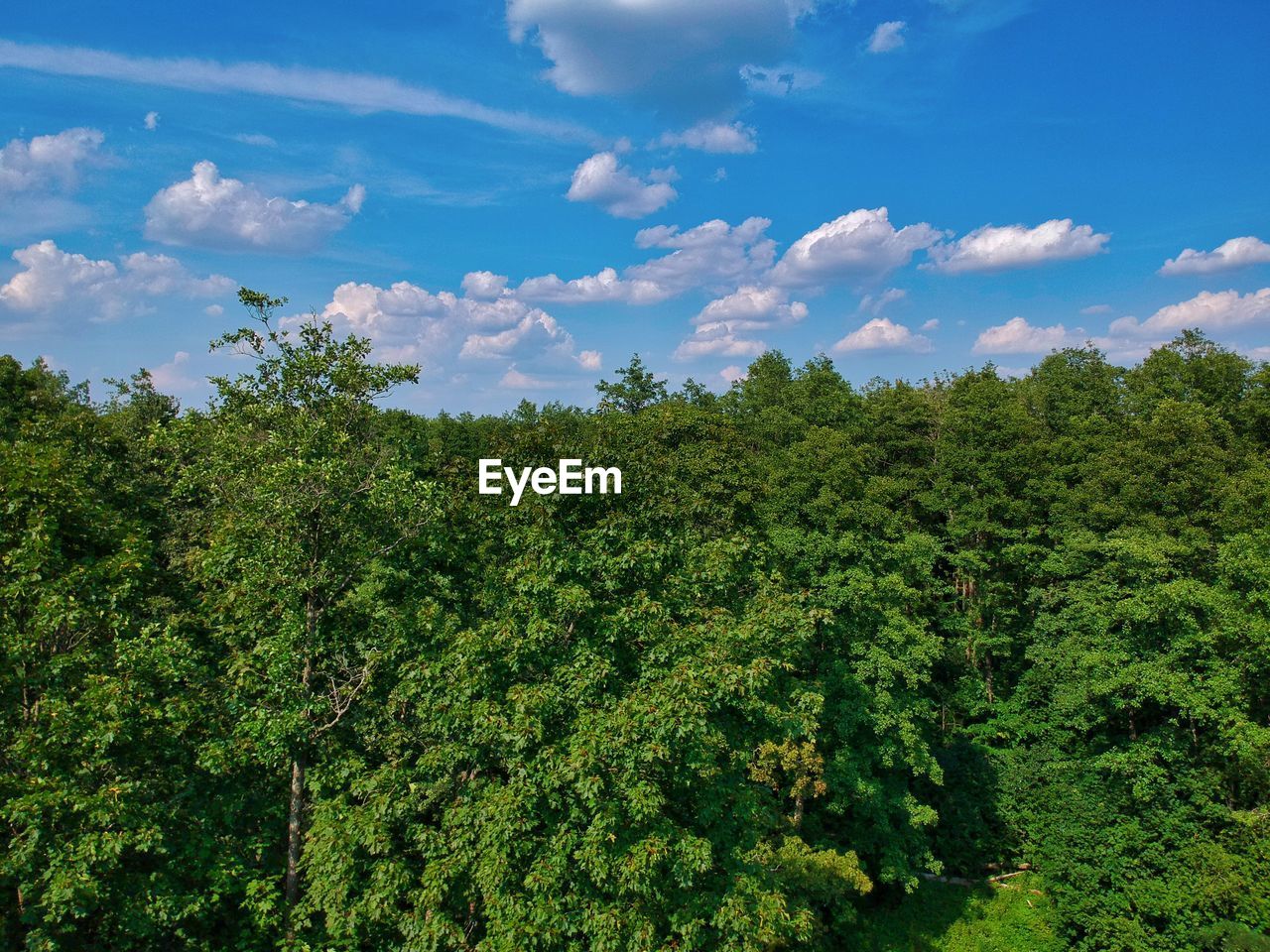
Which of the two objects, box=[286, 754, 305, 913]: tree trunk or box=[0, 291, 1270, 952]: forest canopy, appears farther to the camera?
box=[286, 754, 305, 913]: tree trunk

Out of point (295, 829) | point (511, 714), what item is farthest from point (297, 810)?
point (511, 714)

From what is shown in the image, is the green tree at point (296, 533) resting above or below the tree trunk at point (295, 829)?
above

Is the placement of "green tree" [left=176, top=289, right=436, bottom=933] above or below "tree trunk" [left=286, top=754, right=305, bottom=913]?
above

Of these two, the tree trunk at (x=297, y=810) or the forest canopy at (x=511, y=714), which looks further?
the tree trunk at (x=297, y=810)

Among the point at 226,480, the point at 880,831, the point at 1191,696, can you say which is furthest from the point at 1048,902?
the point at 226,480

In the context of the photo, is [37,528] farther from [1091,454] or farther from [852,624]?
[1091,454]

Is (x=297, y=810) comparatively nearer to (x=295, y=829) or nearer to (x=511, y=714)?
(x=295, y=829)

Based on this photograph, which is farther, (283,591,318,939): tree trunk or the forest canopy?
(283,591,318,939): tree trunk

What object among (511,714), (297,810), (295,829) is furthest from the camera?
(297,810)
